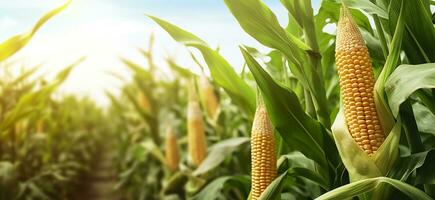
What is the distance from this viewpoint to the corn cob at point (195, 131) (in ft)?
7.42

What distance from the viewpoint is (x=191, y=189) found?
248 centimetres

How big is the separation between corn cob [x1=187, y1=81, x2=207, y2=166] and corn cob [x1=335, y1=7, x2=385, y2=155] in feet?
4.63

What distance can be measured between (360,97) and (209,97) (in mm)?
1739

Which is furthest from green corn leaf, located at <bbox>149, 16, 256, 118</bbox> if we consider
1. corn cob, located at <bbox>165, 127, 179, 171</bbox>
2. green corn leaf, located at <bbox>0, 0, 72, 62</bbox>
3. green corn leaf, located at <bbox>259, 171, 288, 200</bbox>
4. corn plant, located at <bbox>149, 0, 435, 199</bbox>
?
corn cob, located at <bbox>165, 127, 179, 171</bbox>

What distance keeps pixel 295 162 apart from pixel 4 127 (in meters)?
1.86

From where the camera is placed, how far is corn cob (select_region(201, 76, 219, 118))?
2.56 meters

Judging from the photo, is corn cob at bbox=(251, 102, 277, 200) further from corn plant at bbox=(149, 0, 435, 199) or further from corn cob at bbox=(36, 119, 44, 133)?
corn cob at bbox=(36, 119, 44, 133)

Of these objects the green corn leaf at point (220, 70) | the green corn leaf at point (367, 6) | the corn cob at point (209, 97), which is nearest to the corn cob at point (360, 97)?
the green corn leaf at point (367, 6)

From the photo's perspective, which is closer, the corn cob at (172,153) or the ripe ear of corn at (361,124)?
the ripe ear of corn at (361,124)

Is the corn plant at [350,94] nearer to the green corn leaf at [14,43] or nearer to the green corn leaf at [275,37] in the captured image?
the green corn leaf at [275,37]

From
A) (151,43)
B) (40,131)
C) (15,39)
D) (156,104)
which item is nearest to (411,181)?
(15,39)

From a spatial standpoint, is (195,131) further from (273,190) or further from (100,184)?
(100,184)

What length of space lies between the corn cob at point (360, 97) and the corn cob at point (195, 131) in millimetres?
1411

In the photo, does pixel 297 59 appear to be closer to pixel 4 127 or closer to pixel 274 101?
pixel 274 101
